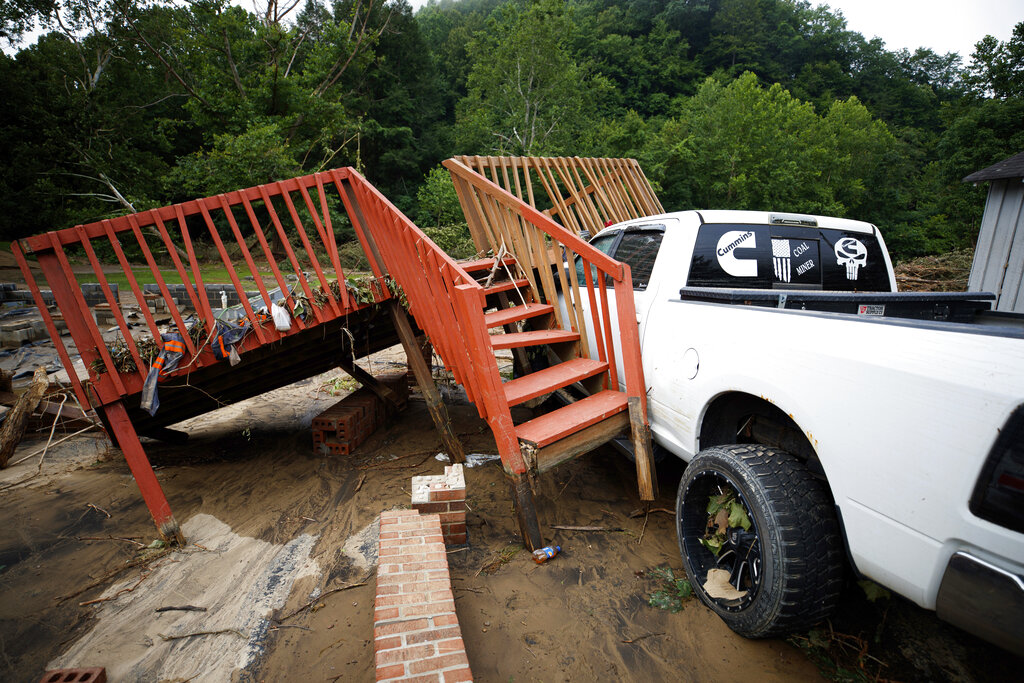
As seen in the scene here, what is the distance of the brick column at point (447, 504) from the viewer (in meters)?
3.04

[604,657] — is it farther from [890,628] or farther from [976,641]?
[976,641]

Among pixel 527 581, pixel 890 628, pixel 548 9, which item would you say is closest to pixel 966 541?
pixel 890 628

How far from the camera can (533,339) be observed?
3643 millimetres

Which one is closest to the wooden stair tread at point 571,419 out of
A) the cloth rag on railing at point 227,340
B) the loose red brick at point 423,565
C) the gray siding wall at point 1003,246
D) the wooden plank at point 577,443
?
the wooden plank at point 577,443

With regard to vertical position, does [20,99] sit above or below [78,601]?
above

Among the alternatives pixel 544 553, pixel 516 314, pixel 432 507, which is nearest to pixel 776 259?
pixel 516 314

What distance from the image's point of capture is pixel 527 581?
9.06ft

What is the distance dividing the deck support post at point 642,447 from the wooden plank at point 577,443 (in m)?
0.11

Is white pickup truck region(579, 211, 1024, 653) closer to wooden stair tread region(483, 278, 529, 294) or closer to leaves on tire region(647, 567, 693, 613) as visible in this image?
leaves on tire region(647, 567, 693, 613)

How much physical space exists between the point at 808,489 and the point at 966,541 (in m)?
0.61

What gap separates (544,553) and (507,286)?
2.48 metres

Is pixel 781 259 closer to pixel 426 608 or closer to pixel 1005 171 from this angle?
pixel 426 608

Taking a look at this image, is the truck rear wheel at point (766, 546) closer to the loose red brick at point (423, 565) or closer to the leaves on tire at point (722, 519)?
the leaves on tire at point (722, 519)

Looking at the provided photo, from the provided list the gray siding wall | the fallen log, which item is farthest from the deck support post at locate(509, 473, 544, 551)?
the gray siding wall
